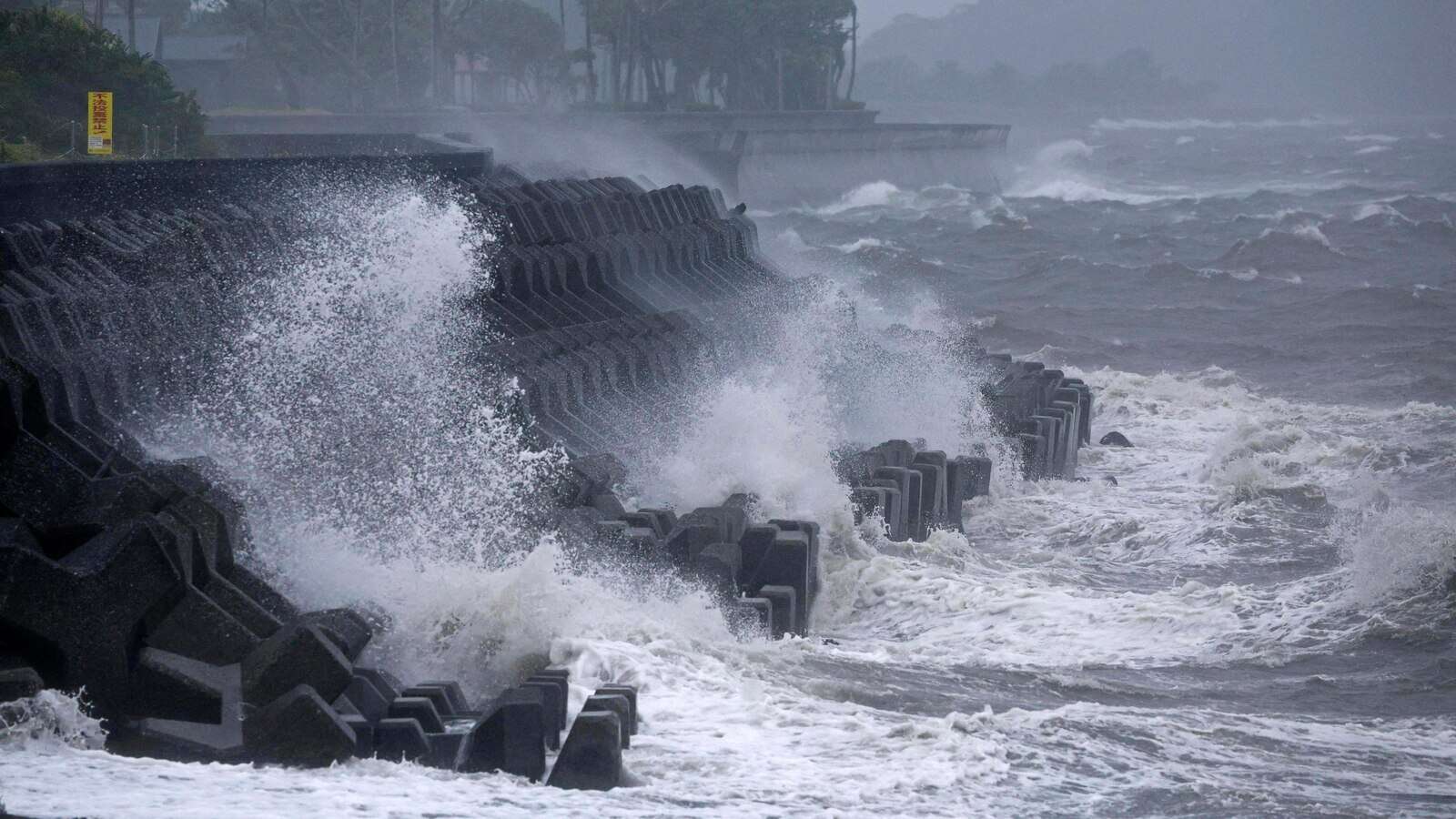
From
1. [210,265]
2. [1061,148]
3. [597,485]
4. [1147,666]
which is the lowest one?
[1147,666]

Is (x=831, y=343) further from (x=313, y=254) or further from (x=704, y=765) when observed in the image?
(x=704, y=765)

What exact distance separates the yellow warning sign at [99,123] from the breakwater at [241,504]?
282cm

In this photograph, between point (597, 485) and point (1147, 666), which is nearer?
point (1147, 666)

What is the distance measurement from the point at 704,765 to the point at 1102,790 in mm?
1456

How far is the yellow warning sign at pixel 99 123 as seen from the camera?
1697cm

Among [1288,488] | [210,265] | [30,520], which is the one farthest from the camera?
[1288,488]

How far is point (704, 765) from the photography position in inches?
255

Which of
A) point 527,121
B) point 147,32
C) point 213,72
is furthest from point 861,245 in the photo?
point 213,72

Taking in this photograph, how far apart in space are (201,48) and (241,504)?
5416 cm

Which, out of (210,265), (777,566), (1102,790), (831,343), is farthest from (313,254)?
(1102,790)

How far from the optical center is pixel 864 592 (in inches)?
413

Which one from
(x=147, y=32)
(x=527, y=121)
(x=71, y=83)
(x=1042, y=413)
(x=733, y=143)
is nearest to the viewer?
(x=1042, y=413)

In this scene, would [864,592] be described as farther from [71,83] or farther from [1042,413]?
[71,83]

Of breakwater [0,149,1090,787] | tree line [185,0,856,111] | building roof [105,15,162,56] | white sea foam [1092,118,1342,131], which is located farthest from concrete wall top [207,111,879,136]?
white sea foam [1092,118,1342,131]
